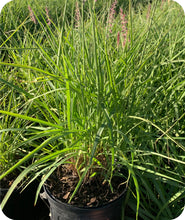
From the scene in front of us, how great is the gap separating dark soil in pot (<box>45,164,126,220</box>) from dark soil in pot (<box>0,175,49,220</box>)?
0.27 meters

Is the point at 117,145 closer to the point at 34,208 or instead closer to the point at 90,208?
the point at 90,208

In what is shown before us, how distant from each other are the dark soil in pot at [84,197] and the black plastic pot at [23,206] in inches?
10.7

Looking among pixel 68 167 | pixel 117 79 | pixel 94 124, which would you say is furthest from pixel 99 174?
pixel 117 79

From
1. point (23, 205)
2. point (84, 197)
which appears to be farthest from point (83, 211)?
point (23, 205)

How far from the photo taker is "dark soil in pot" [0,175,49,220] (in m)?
1.25

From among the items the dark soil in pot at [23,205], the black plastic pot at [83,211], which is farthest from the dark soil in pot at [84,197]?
the dark soil in pot at [23,205]

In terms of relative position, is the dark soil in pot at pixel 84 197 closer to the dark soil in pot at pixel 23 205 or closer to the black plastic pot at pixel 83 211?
the black plastic pot at pixel 83 211

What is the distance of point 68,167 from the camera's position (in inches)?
43.0

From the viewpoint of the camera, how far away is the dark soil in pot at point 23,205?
1.25 m

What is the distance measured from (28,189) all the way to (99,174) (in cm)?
43

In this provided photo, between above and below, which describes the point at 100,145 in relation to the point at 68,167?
above

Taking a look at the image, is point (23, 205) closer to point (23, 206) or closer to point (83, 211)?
point (23, 206)

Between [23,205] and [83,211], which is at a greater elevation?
[83,211]

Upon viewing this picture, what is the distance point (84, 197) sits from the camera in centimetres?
100
